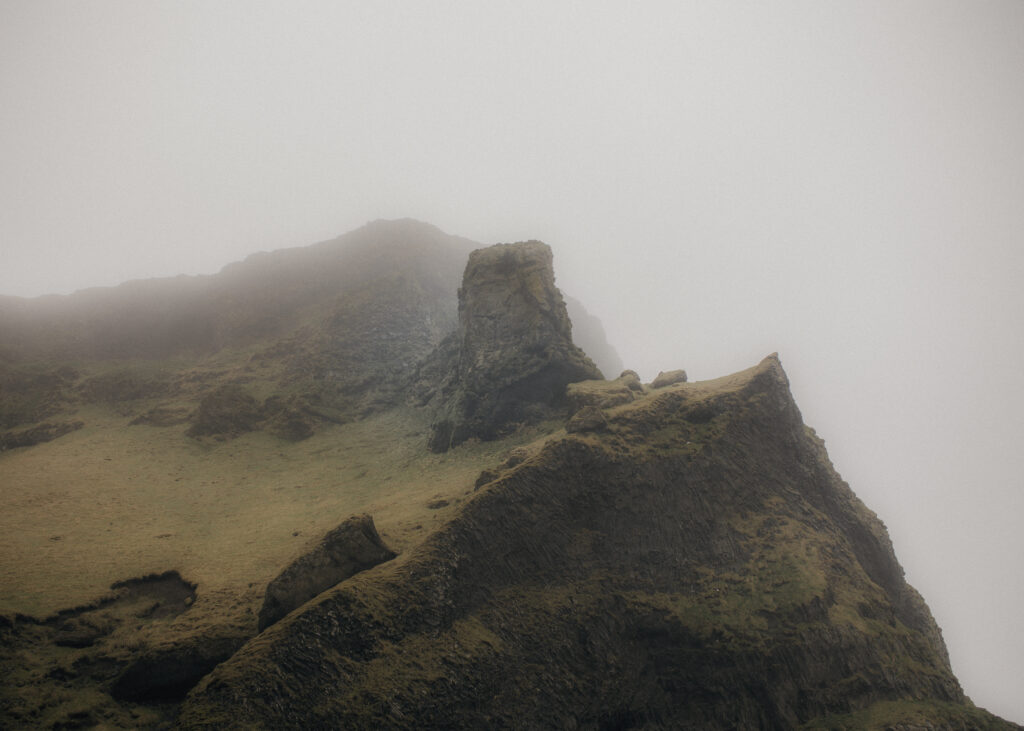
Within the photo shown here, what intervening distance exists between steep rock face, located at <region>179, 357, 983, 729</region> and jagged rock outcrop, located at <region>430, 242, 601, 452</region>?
11066 mm

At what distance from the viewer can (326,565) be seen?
19.0m

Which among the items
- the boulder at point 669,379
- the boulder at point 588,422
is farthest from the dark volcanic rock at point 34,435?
the boulder at point 669,379

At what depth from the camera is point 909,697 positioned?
2109cm

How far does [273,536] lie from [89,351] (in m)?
41.4

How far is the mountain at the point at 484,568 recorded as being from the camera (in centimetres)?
1675

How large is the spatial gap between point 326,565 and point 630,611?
1225cm

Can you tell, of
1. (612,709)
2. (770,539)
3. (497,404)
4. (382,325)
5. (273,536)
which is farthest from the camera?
(382,325)

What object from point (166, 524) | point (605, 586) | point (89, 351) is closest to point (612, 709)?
point (605, 586)

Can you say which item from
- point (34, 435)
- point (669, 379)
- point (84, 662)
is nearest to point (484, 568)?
point (84, 662)

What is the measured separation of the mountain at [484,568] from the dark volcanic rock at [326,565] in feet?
0.26

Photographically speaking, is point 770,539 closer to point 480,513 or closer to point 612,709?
point 612,709

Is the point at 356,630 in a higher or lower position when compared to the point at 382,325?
lower

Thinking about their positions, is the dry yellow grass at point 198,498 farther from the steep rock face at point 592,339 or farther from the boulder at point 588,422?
the steep rock face at point 592,339

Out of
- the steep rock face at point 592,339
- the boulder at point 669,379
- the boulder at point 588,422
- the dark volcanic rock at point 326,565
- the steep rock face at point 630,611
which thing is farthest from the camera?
the steep rock face at point 592,339
